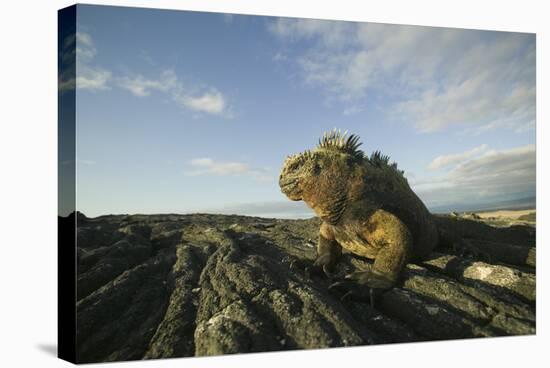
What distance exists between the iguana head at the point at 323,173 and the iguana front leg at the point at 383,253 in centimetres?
49

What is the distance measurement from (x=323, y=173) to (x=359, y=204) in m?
0.55

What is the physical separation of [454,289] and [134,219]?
148 inches

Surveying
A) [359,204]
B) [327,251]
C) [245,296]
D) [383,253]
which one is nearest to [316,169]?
[359,204]

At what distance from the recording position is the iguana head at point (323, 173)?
19.5ft

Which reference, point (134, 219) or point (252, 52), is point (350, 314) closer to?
point (134, 219)

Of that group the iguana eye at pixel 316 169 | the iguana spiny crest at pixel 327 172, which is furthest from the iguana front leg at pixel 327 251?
the iguana eye at pixel 316 169

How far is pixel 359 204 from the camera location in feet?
19.2

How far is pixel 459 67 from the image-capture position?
6910mm

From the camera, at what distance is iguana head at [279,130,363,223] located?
5.93 meters

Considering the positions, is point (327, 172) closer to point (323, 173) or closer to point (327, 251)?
point (323, 173)

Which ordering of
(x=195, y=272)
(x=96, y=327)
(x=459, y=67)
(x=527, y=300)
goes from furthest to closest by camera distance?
1. (x=459, y=67)
2. (x=527, y=300)
3. (x=195, y=272)
4. (x=96, y=327)

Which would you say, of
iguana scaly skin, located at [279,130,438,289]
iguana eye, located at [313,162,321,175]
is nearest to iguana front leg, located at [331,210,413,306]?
iguana scaly skin, located at [279,130,438,289]

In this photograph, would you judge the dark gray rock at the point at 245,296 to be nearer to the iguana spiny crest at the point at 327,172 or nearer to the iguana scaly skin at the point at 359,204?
the iguana scaly skin at the point at 359,204
